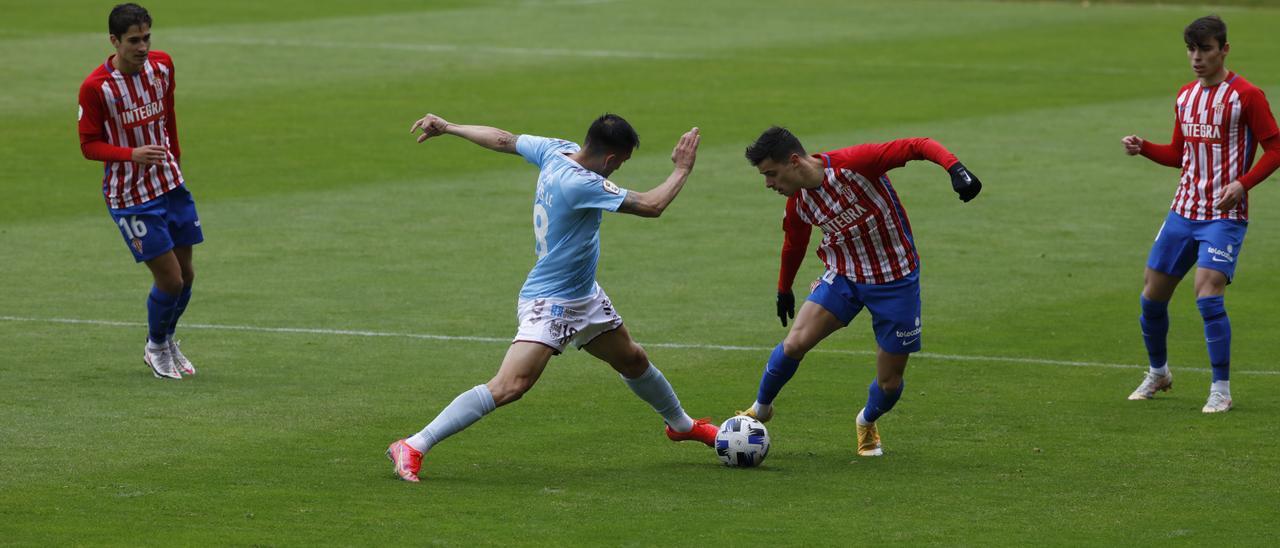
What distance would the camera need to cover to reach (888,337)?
978 centimetres

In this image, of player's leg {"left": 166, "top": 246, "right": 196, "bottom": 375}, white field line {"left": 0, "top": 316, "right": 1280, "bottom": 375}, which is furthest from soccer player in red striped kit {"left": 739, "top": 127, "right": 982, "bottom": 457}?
player's leg {"left": 166, "top": 246, "right": 196, "bottom": 375}

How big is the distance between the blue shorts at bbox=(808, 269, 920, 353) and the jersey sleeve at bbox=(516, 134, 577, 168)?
158cm

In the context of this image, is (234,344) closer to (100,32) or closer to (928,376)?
(928,376)

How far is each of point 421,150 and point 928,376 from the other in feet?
36.9

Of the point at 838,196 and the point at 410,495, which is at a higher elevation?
the point at 838,196

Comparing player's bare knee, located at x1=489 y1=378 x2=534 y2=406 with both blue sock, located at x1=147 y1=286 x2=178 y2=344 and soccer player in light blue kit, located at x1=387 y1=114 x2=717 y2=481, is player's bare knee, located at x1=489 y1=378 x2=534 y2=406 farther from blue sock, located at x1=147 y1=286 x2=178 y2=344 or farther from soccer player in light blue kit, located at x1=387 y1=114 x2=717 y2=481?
blue sock, located at x1=147 y1=286 x2=178 y2=344

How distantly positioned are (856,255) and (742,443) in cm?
115

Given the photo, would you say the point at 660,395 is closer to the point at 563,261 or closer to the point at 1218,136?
the point at 563,261

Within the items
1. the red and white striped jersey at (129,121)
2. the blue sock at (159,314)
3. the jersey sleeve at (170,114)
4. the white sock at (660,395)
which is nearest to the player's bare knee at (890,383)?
the white sock at (660,395)

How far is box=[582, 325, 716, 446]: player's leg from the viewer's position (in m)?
9.49

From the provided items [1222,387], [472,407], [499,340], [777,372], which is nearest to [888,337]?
[777,372]

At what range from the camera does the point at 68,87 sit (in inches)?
1053

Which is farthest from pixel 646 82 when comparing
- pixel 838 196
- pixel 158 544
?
pixel 158 544

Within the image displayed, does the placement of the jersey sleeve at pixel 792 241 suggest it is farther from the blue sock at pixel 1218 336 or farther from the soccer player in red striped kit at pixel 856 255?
the blue sock at pixel 1218 336
